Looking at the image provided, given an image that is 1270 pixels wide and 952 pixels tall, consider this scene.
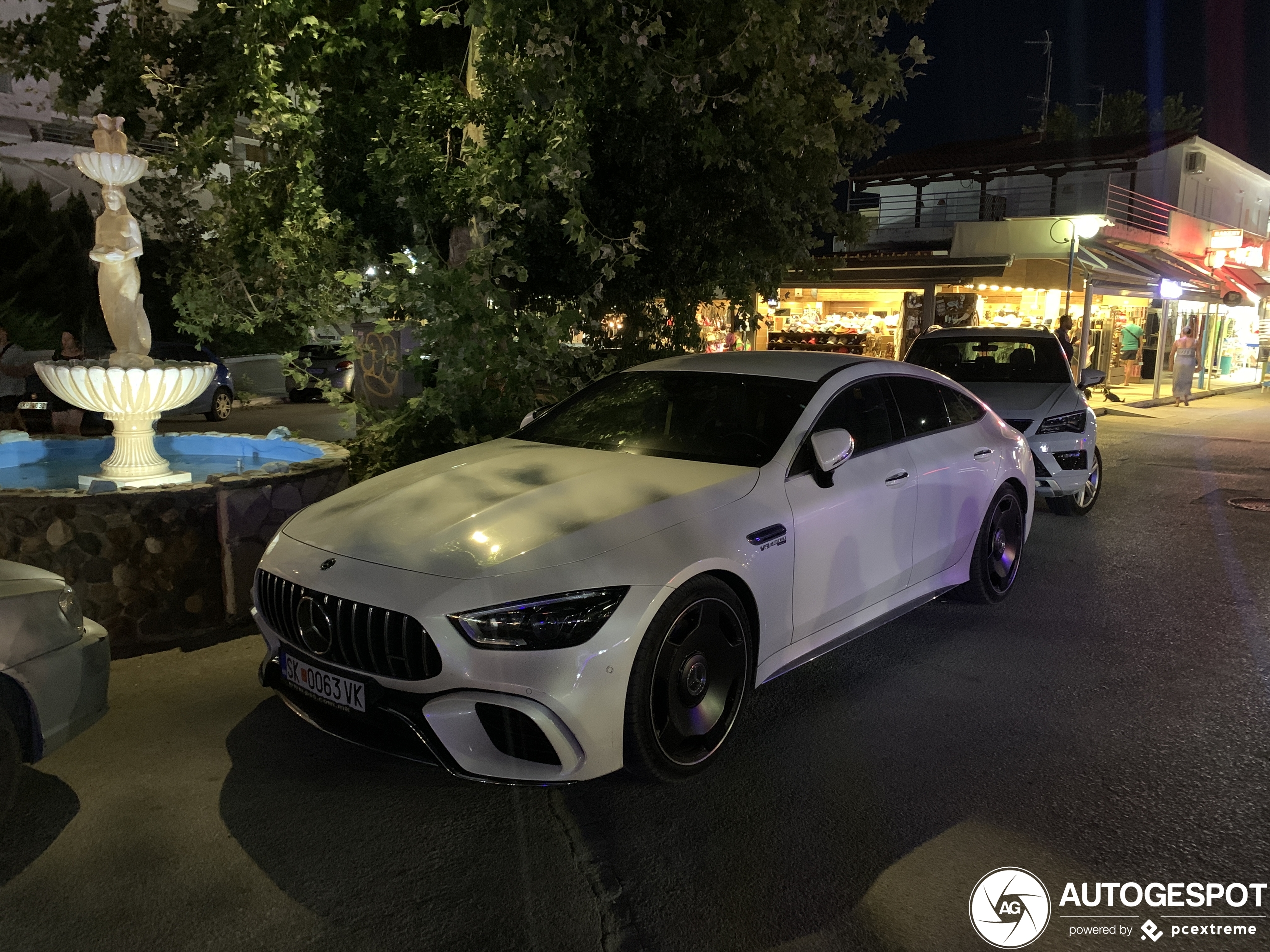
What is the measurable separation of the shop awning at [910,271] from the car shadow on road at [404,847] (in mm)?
18206

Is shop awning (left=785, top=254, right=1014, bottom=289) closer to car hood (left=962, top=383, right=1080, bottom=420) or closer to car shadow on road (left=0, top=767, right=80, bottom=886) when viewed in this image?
car hood (left=962, top=383, right=1080, bottom=420)

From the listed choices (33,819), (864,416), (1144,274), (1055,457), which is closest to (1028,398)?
(1055,457)

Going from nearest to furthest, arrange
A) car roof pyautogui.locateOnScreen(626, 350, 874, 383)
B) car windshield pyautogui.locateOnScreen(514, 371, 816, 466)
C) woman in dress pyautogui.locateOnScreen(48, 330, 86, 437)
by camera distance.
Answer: car windshield pyautogui.locateOnScreen(514, 371, 816, 466)
car roof pyautogui.locateOnScreen(626, 350, 874, 383)
woman in dress pyautogui.locateOnScreen(48, 330, 86, 437)

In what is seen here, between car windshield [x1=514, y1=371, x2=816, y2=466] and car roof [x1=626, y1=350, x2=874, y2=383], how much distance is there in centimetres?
6

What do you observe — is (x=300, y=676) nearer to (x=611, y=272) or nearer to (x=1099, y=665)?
(x=1099, y=665)

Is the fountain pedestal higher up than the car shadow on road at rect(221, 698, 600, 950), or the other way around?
the fountain pedestal

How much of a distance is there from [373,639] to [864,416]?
9.22 feet

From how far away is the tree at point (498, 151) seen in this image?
7.63 meters

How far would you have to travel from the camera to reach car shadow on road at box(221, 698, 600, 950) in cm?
304

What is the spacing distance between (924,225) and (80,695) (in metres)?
32.1

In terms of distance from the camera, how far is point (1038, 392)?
954 cm

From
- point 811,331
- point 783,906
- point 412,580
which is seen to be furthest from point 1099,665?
point 811,331

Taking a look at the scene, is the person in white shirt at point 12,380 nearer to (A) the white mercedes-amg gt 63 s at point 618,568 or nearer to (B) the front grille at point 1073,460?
(A) the white mercedes-amg gt 63 s at point 618,568

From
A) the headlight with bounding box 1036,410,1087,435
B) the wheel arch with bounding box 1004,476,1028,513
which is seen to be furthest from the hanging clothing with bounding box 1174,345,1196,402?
the wheel arch with bounding box 1004,476,1028,513
